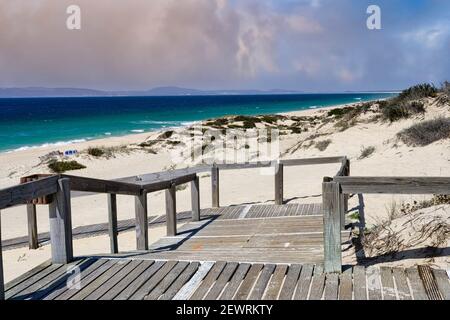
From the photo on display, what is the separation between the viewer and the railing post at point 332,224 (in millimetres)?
4453

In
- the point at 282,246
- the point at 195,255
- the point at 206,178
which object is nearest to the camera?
the point at 195,255

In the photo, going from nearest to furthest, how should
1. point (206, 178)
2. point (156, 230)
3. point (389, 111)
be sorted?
point (156, 230), point (206, 178), point (389, 111)

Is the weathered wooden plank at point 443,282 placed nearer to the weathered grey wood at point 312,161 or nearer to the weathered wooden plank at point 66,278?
the weathered wooden plank at point 66,278

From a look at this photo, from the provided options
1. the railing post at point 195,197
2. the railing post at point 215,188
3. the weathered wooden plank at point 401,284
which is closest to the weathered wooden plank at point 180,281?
the weathered wooden plank at point 401,284

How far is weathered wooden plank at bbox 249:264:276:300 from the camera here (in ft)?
13.5

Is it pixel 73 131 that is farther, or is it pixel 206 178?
pixel 73 131

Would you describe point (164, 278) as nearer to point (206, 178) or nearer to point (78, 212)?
point (78, 212)

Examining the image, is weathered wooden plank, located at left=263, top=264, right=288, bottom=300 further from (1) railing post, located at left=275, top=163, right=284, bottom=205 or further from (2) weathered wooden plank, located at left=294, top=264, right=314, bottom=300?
(1) railing post, located at left=275, top=163, right=284, bottom=205

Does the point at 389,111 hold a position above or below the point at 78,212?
above

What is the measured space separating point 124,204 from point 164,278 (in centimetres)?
873

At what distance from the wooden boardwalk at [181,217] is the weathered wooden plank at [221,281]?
157 inches

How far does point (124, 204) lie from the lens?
1309 cm

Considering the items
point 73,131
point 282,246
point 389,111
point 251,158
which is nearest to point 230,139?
point 251,158

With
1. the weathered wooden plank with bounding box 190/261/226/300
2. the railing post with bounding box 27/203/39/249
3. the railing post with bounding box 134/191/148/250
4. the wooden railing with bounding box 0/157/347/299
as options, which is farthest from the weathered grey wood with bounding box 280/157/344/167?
the weathered wooden plank with bounding box 190/261/226/300
